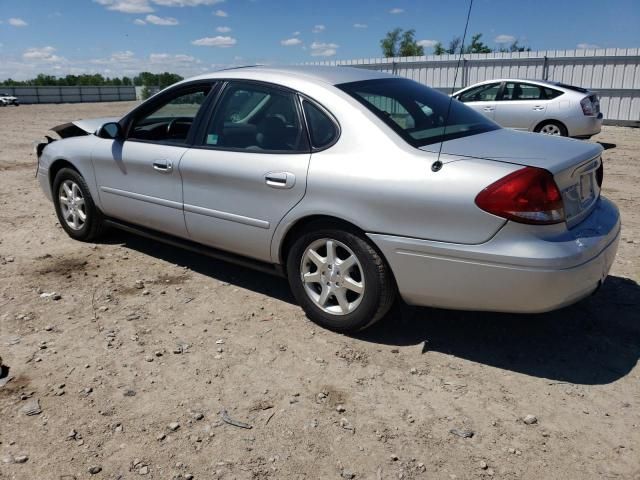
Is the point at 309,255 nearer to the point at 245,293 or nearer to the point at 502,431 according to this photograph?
the point at 245,293

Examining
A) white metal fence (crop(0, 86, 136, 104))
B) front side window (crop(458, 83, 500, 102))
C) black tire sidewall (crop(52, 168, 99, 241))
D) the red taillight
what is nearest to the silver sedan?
the red taillight

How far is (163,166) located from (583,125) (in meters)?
9.80

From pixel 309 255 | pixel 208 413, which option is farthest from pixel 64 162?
pixel 208 413

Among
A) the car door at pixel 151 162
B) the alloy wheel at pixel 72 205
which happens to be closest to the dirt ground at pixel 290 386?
the car door at pixel 151 162

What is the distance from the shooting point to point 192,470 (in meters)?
2.55

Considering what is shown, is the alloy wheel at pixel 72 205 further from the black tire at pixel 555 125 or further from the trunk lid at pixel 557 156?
the black tire at pixel 555 125

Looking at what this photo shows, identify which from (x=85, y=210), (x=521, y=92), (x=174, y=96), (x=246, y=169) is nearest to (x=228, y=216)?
(x=246, y=169)

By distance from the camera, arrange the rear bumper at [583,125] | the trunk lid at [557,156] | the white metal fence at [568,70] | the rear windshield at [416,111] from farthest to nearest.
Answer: the white metal fence at [568,70] → the rear bumper at [583,125] → the rear windshield at [416,111] → the trunk lid at [557,156]

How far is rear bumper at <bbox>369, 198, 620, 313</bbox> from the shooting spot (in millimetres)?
2975

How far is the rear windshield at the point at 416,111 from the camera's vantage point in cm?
356

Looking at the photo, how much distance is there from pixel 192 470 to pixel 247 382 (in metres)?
0.75

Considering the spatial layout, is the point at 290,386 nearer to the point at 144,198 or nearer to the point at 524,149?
the point at 524,149

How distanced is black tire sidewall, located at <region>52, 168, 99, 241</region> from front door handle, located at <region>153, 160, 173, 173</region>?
116cm

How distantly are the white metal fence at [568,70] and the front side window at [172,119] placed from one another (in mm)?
13632
